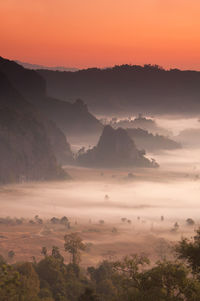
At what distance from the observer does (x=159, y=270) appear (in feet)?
115

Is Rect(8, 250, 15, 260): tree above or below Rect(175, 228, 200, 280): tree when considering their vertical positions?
below

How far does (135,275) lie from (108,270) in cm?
7855

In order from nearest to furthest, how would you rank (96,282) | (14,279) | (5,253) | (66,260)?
(14,279), (96,282), (66,260), (5,253)

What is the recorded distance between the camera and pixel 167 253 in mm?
190375

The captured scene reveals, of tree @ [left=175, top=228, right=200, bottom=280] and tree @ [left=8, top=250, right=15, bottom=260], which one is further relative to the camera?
tree @ [left=8, top=250, right=15, bottom=260]

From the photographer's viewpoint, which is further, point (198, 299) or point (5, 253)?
point (5, 253)

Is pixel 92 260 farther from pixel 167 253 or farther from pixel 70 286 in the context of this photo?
pixel 70 286

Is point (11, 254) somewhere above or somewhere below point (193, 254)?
below

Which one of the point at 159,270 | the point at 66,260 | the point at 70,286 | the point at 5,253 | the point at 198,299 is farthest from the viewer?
the point at 5,253

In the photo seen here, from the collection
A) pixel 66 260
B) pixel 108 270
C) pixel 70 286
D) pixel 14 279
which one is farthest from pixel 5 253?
pixel 14 279

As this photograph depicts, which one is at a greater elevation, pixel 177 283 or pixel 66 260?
pixel 177 283

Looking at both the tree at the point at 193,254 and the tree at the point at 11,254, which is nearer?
the tree at the point at 193,254

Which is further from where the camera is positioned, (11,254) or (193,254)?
(11,254)

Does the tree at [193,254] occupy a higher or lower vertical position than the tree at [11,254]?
higher
